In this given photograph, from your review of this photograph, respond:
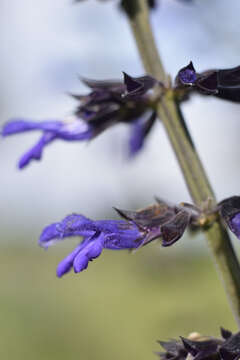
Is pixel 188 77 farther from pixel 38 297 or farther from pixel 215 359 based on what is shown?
pixel 38 297

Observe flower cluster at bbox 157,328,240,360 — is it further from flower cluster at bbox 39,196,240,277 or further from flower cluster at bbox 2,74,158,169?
flower cluster at bbox 2,74,158,169

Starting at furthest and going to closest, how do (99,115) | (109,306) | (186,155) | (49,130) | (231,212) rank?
(109,306) < (49,130) < (99,115) < (186,155) < (231,212)

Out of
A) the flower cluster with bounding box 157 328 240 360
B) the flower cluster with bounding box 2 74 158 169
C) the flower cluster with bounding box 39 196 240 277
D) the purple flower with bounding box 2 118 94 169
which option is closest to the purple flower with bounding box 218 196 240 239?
the flower cluster with bounding box 39 196 240 277

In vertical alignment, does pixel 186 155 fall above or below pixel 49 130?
below

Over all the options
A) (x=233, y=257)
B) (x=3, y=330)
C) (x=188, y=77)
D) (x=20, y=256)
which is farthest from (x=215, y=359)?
(x=20, y=256)

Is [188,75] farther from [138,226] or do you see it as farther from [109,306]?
[109,306]

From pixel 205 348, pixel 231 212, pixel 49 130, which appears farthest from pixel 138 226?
pixel 49 130
